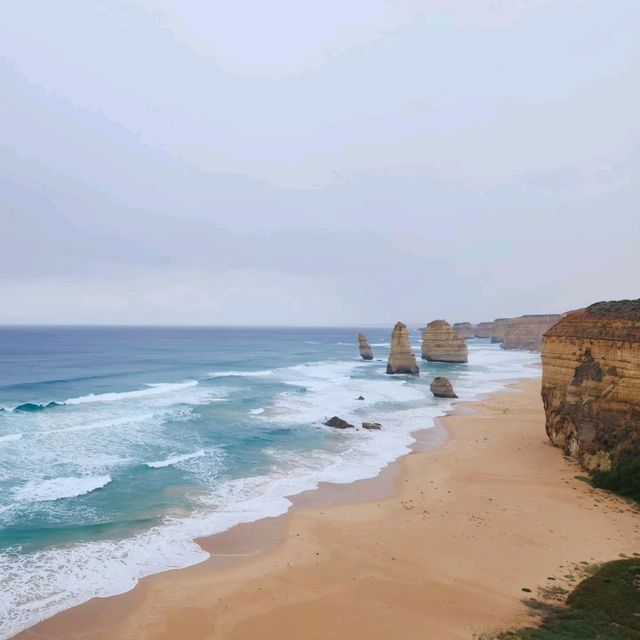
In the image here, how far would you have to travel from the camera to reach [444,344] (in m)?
81.8

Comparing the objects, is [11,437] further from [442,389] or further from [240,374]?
[442,389]

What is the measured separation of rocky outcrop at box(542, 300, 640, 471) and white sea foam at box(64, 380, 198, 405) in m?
36.8

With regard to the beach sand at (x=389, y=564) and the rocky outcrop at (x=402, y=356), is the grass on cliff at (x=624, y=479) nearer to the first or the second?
the beach sand at (x=389, y=564)

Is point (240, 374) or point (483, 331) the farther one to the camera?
point (483, 331)

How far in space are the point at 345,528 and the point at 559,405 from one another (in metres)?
15.9

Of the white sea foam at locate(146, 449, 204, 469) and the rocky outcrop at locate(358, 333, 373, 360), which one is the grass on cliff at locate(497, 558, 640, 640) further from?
the rocky outcrop at locate(358, 333, 373, 360)

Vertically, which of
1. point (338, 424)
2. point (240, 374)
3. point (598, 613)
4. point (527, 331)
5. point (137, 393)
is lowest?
point (598, 613)

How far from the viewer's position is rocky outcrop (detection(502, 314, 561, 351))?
11512 cm

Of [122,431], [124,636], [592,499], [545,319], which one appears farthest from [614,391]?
[545,319]

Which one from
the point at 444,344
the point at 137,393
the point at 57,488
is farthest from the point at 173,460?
the point at 444,344

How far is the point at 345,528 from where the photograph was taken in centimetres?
1842

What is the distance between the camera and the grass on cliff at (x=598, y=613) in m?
10.7

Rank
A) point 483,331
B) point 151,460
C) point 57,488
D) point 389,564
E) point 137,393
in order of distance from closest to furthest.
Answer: point 389,564
point 57,488
point 151,460
point 137,393
point 483,331

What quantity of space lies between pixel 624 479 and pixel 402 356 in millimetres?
45793
